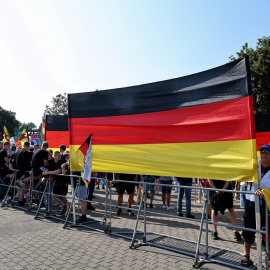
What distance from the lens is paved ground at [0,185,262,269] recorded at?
14.7 feet

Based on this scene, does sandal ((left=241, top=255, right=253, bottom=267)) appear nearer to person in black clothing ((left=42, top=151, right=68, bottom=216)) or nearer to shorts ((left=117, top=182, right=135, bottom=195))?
shorts ((left=117, top=182, right=135, bottom=195))

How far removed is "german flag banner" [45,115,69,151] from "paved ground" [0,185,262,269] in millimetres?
3610

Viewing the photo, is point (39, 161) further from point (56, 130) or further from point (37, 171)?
point (56, 130)

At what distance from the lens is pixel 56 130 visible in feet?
35.2

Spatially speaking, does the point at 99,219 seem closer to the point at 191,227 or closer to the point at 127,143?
→ the point at 191,227

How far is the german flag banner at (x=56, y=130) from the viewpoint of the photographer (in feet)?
34.8

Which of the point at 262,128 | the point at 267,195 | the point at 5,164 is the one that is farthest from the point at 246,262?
the point at 5,164

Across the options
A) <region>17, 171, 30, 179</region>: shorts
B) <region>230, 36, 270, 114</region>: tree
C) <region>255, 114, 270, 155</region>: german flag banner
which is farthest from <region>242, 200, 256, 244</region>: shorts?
<region>230, 36, 270, 114</region>: tree

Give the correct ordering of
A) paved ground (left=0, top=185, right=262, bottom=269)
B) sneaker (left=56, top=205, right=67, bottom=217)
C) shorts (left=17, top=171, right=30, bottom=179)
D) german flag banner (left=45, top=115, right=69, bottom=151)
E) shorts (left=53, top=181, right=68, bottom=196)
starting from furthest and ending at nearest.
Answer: german flag banner (left=45, top=115, right=69, bottom=151), shorts (left=17, top=171, right=30, bottom=179), shorts (left=53, top=181, right=68, bottom=196), sneaker (left=56, top=205, right=67, bottom=217), paved ground (left=0, top=185, right=262, bottom=269)

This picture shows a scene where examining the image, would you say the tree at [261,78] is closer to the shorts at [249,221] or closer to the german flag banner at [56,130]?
the german flag banner at [56,130]

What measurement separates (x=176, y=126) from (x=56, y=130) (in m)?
6.75

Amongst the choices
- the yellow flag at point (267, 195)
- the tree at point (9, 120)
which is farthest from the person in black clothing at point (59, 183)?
the tree at point (9, 120)

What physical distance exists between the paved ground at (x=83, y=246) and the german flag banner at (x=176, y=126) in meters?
1.14

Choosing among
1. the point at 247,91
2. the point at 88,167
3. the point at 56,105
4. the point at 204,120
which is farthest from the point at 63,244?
the point at 56,105
